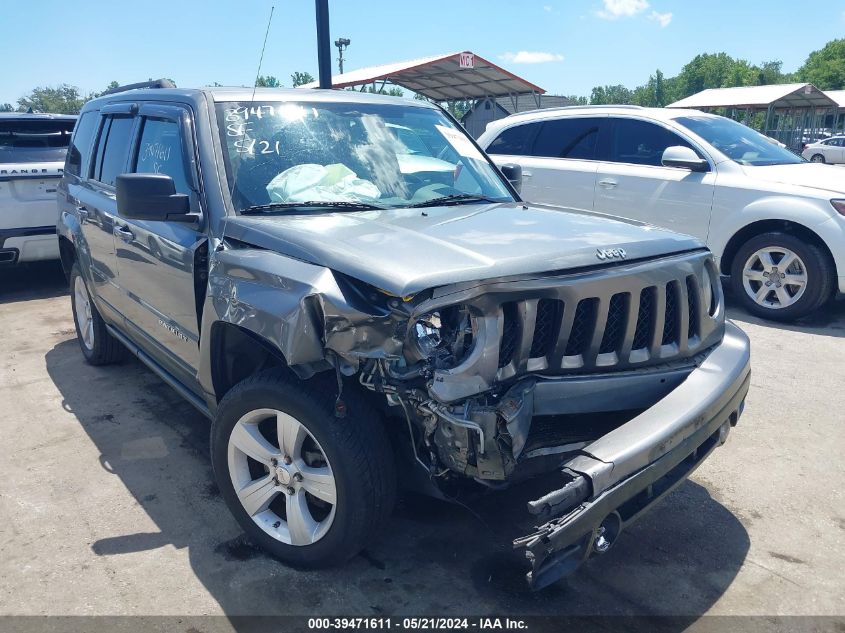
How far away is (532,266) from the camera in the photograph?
2.43 meters

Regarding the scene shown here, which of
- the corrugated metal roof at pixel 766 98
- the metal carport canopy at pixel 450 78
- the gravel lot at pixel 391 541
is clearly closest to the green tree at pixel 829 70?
the corrugated metal roof at pixel 766 98

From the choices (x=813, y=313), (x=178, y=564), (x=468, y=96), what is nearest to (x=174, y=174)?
(x=178, y=564)

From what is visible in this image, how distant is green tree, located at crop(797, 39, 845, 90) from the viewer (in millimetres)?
66169

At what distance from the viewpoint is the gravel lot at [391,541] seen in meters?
2.68

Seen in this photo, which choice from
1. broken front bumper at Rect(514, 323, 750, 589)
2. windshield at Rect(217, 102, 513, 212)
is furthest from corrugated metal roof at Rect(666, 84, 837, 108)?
broken front bumper at Rect(514, 323, 750, 589)

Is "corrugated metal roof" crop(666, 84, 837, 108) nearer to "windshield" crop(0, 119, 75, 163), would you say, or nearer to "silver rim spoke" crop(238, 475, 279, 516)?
"windshield" crop(0, 119, 75, 163)

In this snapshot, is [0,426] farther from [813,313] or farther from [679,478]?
[813,313]

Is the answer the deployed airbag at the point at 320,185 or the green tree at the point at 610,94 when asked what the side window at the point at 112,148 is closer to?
the deployed airbag at the point at 320,185

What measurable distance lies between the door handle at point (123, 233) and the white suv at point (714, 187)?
494cm

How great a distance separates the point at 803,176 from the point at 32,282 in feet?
28.8

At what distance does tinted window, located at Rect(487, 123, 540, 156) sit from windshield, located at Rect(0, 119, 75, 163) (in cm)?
497

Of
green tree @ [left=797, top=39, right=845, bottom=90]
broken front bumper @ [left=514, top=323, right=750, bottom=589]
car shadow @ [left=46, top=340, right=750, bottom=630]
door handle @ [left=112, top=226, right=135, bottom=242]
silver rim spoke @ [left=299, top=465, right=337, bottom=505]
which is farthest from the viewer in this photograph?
green tree @ [left=797, top=39, right=845, bottom=90]

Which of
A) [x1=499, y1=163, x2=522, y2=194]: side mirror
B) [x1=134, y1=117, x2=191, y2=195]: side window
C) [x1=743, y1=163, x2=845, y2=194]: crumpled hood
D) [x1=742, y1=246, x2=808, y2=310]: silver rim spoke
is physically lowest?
[x1=742, y1=246, x2=808, y2=310]: silver rim spoke

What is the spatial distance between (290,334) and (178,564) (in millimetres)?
1255
